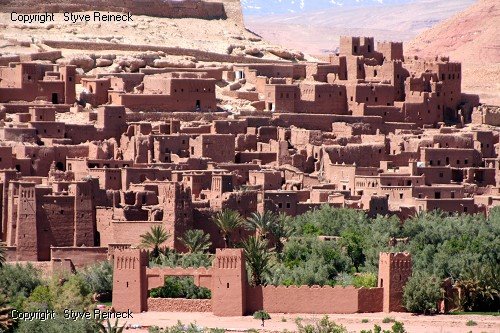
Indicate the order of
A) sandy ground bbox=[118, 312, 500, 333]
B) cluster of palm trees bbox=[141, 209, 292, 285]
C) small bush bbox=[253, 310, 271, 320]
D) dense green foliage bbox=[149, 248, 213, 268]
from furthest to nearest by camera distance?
1. cluster of palm trees bbox=[141, 209, 292, 285]
2. dense green foliage bbox=[149, 248, 213, 268]
3. small bush bbox=[253, 310, 271, 320]
4. sandy ground bbox=[118, 312, 500, 333]

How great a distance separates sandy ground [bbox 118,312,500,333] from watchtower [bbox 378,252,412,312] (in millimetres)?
475

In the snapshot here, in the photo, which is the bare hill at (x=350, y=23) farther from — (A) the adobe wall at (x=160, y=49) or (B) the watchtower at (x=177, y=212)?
(B) the watchtower at (x=177, y=212)

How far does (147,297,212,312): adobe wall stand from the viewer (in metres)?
52.7

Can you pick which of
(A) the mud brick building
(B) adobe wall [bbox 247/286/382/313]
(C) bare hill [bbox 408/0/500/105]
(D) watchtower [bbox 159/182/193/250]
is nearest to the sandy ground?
(B) adobe wall [bbox 247/286/382/313]

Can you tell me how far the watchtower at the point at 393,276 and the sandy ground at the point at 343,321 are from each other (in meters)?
0.48

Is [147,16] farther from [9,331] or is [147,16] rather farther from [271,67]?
[9,331]

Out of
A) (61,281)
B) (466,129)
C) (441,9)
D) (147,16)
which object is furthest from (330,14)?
(61,281)

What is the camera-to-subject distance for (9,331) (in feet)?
157

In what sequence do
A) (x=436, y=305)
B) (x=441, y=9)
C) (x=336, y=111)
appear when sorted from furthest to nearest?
(x=441, y=9), (x=336, y=111), (x=436, y=305)

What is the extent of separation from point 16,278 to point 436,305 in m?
10.2

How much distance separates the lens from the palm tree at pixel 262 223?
5812cm

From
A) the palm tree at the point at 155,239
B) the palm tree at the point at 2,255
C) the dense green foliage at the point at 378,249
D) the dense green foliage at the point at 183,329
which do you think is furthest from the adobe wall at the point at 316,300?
the palm tree at the point at 2,255

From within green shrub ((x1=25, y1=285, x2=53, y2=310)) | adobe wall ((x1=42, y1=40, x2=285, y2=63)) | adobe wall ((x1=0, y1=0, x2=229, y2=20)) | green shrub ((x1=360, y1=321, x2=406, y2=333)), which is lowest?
green shrub ((x1=360, y1=321, x2=406, y2=333))

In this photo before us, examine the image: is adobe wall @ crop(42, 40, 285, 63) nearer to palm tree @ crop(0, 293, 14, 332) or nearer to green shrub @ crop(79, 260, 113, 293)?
green shrub @ crop(79, 260, 113, 293)
